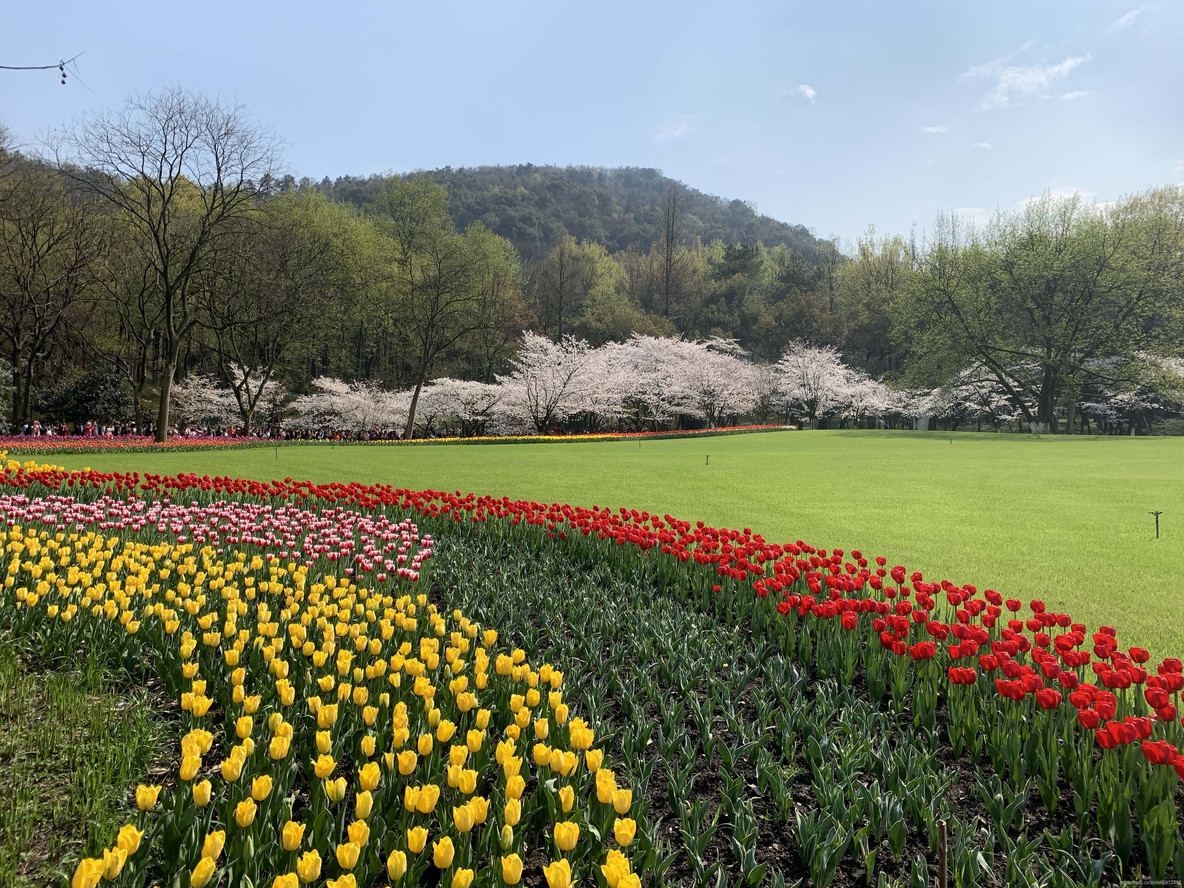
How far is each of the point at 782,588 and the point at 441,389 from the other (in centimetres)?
3731

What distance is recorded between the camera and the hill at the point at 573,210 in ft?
306

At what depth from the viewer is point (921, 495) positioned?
41.4 ft

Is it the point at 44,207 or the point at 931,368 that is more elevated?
the point at 44,207

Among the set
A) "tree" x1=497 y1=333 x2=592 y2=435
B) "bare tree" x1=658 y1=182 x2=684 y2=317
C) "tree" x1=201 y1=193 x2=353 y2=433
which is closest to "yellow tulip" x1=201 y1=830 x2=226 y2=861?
"tree" x1=201 y1=193 x2=353 y2=433

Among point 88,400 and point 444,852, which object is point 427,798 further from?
point 88,400

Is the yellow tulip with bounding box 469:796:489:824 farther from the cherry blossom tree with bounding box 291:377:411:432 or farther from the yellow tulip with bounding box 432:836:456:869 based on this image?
the cherry blossom tree with bounding box 291:377:411:432

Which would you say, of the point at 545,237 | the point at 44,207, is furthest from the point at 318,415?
the point at 545,237

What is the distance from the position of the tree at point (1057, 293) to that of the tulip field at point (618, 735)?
40.6 m

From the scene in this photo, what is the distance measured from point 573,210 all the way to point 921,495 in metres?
103

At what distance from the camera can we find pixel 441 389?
40.4 m

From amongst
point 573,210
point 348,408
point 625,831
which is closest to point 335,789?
point 625,831

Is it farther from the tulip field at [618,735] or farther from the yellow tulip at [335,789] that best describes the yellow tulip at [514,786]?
the yellow tulip at [335,789]

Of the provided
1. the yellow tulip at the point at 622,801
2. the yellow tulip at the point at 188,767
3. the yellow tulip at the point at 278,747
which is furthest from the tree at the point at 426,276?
the yellow tulip at the point at 622,801

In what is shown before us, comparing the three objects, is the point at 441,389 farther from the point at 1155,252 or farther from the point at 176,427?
the point at 1155,252
